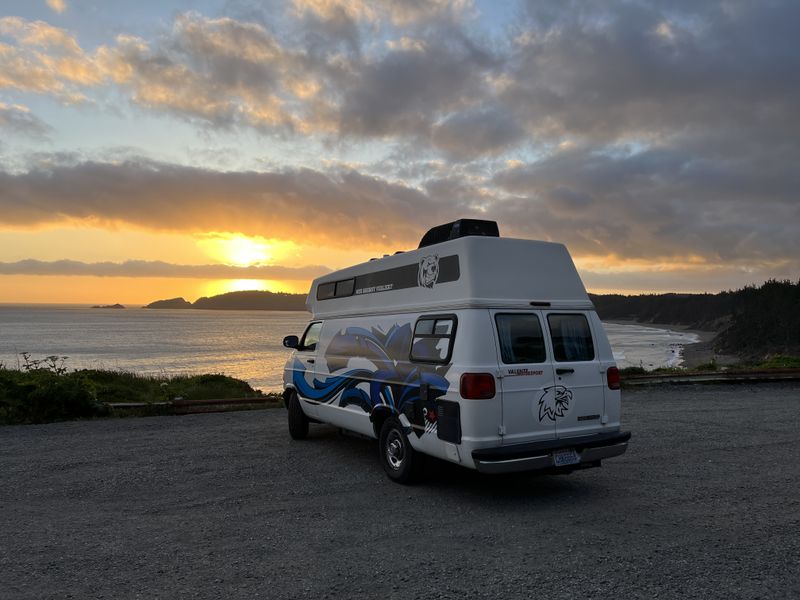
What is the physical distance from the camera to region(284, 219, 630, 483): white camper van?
621 centimetres

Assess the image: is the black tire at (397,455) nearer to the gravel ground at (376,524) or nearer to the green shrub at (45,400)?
the gravel ground at (376,524)

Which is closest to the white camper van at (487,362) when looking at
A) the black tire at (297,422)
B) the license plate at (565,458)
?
the license plate at (565,458)

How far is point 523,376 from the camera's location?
6367mm

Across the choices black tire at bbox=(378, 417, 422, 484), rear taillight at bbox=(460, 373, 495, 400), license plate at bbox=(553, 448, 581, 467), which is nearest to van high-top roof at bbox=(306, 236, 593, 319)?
rear taillight at bbox=(460, 373, 495, 400)

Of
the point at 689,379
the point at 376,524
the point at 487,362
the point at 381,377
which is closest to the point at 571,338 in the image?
the point at 487,362

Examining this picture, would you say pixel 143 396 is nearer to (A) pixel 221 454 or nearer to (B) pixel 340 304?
(A) pixel 221 454

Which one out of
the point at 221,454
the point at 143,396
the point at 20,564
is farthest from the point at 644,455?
the point at 143,396

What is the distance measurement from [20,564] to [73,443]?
5.63 meters

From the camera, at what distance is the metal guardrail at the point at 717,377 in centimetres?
1702

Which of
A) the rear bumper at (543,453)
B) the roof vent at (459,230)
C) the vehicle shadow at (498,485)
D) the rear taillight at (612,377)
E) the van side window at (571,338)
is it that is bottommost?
the vehicle shadow at (498,485)

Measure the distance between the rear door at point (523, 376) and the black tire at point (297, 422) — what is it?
16.1 ft

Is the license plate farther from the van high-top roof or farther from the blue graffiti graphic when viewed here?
the van high-top roof

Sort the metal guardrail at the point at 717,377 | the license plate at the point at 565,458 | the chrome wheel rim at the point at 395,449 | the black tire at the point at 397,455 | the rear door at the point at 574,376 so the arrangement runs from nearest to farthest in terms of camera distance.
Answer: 1. the license plate at the point at 565,458
2. the rear door at the point at 574,376
3. the black tire at the point at 397,455
4. the chrome wheel rim at the point at 395,449
5. the metal guardrail at the point at 717,377

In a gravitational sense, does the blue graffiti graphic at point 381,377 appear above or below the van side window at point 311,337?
below
